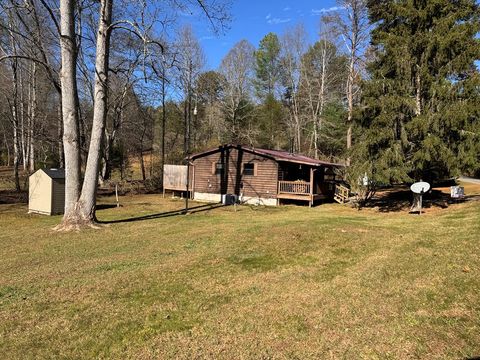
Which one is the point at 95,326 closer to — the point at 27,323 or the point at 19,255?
the point at 27,323

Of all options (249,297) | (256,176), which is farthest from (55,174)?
(249,297)

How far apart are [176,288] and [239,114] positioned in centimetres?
3440

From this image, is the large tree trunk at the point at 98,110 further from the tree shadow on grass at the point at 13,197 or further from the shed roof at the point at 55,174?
the tree shadow on grass at the point at 13,197

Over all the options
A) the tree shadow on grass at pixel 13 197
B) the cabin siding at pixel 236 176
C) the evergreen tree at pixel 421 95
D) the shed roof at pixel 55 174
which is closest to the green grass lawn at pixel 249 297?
the evergreen tree at pixel 421 95

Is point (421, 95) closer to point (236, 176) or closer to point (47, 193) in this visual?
point (236, 176)

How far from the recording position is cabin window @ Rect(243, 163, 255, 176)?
75.0 ft

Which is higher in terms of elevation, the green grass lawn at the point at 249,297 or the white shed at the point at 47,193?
the white shed at the point at 47,193

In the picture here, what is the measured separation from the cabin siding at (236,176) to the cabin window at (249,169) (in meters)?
0.19

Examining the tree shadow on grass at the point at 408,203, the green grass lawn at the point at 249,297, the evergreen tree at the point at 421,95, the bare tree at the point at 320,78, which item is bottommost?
the green grass lawn at the point at 249,297

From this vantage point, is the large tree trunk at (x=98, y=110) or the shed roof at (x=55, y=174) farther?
the shed roof at (x=55, y=174)

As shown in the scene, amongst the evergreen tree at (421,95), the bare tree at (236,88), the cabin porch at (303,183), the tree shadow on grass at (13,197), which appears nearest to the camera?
the evergreen tree at (421,95)

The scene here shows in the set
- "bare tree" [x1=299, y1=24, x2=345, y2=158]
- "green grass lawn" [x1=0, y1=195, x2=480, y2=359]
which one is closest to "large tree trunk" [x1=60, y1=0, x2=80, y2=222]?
"green grass lawn" [x1=0, y1=195, x2=480, y2=359]

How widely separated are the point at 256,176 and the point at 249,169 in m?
0.74

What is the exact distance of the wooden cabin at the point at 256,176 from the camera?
21469 millimetres
